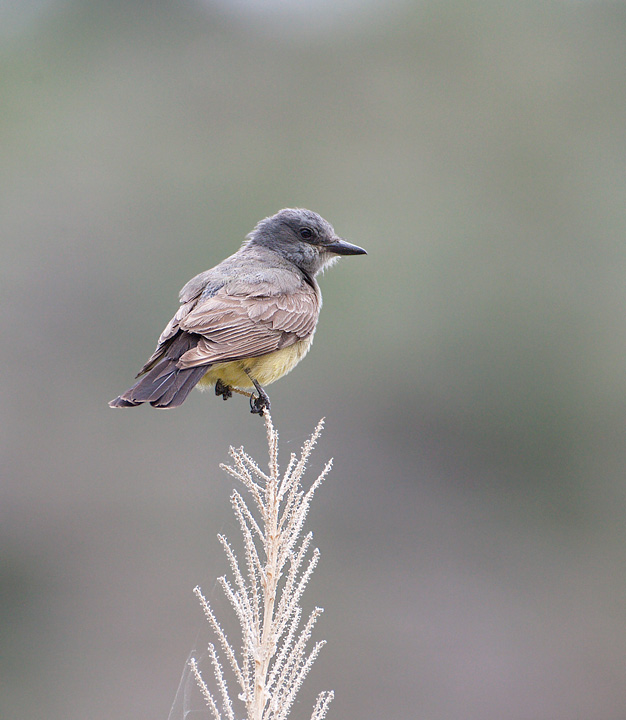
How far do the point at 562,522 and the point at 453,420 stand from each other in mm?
2131

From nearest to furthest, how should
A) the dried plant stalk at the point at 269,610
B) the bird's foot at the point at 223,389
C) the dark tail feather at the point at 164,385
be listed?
the dried plant stalk at the point at 269,610 → the dark tail feather at the point at 164,385 → the bird's foot at the point at 223,389

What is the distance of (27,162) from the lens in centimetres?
1432

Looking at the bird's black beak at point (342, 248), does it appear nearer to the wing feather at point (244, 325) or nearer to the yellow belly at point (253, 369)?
the wing feather at point (244, 325)

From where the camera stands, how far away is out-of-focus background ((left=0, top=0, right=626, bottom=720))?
34.1 feet

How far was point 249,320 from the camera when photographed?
13.1ft

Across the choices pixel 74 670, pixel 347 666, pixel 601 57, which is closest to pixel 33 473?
pixel 74 670

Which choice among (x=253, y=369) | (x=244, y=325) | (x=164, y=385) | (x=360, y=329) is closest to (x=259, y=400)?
(x=253, y=369)

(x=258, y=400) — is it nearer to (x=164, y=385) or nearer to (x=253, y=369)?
(x=253, y=369)

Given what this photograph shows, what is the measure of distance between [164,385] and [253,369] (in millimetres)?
773

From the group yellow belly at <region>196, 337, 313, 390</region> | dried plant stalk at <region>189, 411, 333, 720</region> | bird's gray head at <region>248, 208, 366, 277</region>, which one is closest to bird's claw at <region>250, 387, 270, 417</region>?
yellow belly at <region>196, 337, 313, 390</region>

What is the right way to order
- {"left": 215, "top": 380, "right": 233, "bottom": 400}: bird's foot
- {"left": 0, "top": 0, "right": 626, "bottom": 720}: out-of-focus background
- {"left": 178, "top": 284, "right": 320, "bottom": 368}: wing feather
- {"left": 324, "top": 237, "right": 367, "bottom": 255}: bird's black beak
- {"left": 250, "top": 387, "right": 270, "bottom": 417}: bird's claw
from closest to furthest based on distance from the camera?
1. {"left": 178, "top": 284, "right": 320, "bottom": 368}: wing feather
2. {"left": 250, "top": 387, "right": 270, "bottom": 417}: bird's claw
3. {"left": 215, "top": 380, "right": 233, "bottom": 400}: bird's foot
4. {"left": 324, "top": 237, "right": 367, "bottom": 255}: bird's black beak
5. {"left": 0, "top": 0, "right": 626, "bottom": 720}: out-of-focus background

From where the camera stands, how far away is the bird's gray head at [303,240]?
4910 millimetres

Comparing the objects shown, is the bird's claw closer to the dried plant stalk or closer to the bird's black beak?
the dried plant stalk

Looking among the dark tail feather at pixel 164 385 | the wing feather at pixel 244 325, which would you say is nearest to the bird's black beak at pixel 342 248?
the wing feather at pixel 244 325
